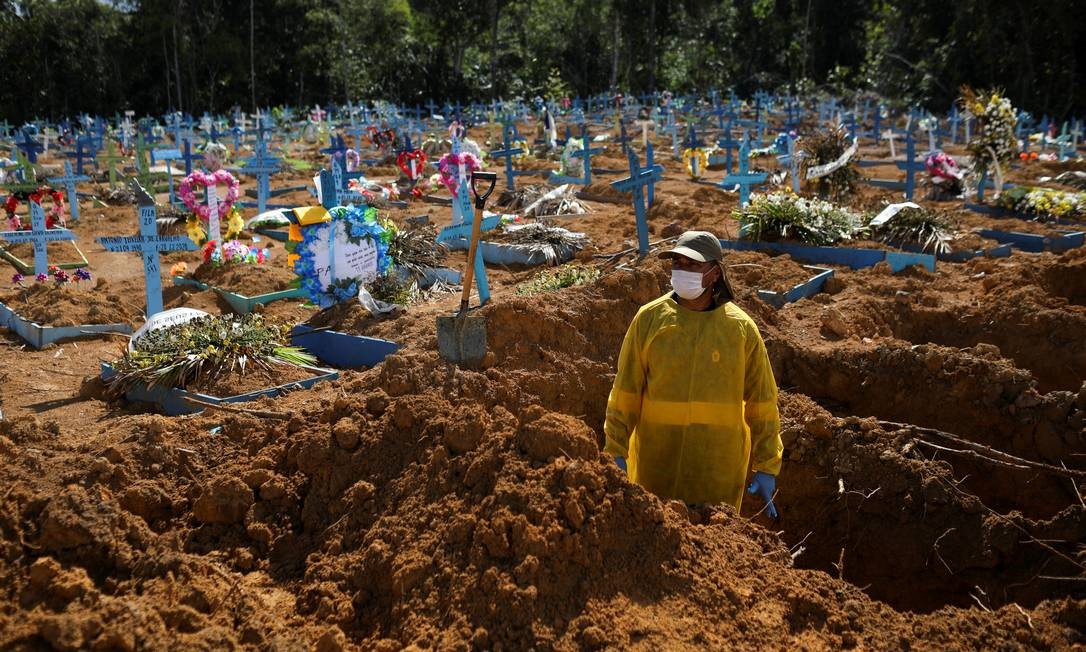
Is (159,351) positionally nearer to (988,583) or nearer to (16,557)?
(16,557)

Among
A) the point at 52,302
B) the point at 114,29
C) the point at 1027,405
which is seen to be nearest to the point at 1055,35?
the point at 1027,405

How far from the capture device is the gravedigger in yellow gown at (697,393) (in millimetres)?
4000

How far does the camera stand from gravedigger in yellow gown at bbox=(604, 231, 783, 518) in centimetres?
400

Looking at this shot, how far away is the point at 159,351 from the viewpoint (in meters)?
7.00

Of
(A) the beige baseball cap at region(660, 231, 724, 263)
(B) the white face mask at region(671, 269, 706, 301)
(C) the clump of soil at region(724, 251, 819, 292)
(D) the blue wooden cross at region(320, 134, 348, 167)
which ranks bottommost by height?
(C) the clump of soil at region(724, 251, 819, 292)

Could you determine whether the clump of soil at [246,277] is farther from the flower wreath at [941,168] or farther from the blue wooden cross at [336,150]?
the flower wreath at [941,168]

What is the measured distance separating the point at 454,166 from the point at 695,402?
10299 millimetres

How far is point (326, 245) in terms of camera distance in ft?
28.8

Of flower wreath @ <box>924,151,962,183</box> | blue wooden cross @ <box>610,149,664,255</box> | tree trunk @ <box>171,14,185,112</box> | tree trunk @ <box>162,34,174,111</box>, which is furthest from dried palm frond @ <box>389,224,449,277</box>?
tree trunk @ <box>162,34,174,111</box>

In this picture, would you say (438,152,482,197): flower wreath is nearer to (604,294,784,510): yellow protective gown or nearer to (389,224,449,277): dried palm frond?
(389,224,449,277): dried palm frond

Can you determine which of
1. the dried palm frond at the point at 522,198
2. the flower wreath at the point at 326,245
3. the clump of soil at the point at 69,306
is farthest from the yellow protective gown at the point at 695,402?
the dried palm frond at the point at 522,198

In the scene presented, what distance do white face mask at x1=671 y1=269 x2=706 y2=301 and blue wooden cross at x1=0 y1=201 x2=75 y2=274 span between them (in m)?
9.55

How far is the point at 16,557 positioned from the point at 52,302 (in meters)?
6.84

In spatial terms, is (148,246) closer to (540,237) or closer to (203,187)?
(203,187)
